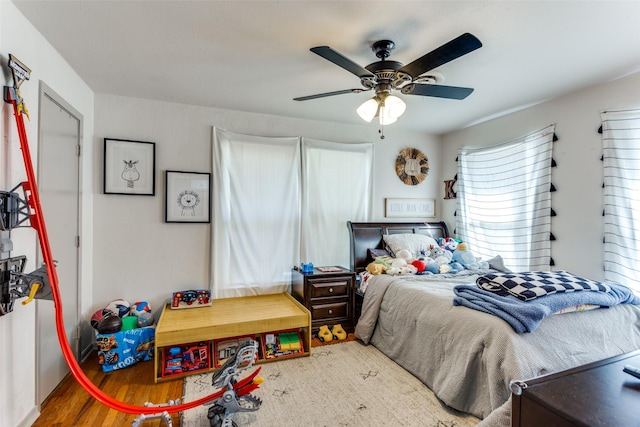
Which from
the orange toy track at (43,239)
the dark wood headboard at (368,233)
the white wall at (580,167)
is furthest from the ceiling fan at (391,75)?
the dark wood headboard at (368,233)

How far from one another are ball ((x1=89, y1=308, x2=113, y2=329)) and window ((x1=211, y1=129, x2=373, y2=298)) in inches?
36.3

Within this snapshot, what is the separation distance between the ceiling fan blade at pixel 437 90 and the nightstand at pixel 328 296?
1908 millimetres

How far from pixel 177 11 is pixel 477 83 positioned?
236cm

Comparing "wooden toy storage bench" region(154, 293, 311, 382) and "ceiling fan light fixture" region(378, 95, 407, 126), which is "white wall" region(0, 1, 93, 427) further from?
"ceiling fan light fixture" region(378, 95, 407, 126)

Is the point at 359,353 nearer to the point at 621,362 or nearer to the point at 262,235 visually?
the point at 262,235

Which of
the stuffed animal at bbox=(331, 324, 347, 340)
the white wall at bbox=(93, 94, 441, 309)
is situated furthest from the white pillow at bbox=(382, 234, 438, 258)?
the white wall at bbox=(93, 94, 441, 309)

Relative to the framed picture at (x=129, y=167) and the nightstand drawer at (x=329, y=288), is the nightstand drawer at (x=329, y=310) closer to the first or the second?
the nightstand drawer at (x=329, y=288)

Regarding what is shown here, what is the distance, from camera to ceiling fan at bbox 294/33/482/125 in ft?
5.54

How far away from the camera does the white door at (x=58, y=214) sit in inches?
77.2

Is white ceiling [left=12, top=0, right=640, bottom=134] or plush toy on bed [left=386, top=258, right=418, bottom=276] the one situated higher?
white ceiling [left=12, top=0, right=640, bottom=134]

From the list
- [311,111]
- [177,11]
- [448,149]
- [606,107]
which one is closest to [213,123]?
[311,111]

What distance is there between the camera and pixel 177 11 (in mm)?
1726

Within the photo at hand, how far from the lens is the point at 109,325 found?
253cm

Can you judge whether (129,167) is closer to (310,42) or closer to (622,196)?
(310,42)
